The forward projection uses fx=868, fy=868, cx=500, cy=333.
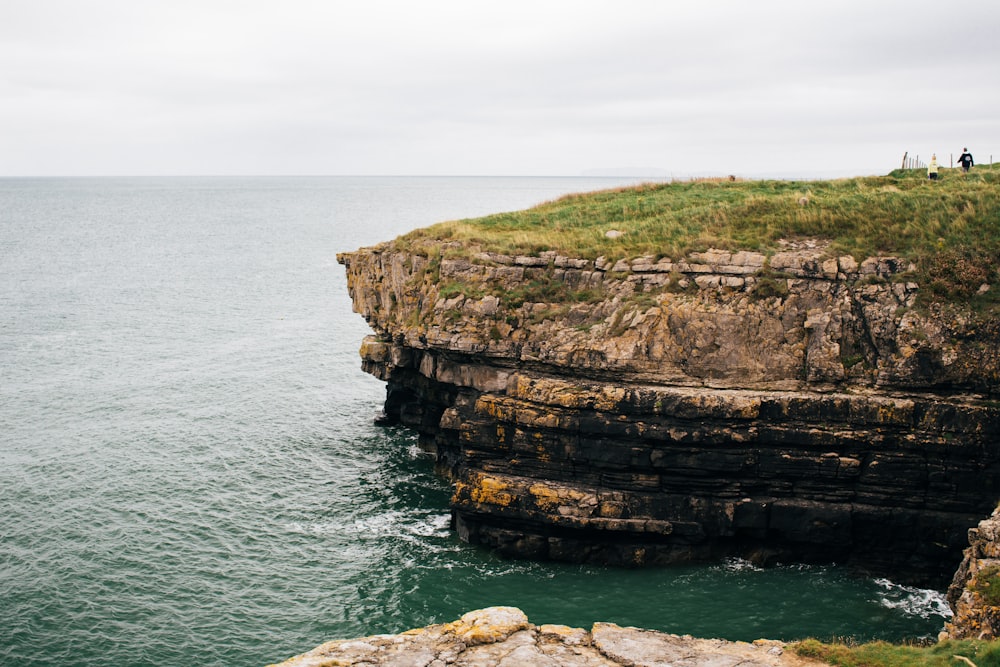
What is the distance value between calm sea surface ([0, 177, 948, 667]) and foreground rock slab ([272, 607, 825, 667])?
7.17 m

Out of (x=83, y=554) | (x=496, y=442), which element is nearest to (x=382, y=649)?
(x=496, y=442)

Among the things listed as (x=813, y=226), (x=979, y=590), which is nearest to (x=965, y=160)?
(x=813, y=226)

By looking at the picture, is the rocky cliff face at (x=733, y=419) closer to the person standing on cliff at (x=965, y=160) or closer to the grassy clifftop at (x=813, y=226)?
the grassy clifftop at (x=813, y=226)

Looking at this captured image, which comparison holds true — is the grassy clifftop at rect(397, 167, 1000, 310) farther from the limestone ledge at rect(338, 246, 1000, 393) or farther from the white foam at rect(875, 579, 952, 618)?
the white foam at rect(875, 579, 952, 618)

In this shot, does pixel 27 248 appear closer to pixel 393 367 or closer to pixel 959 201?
pixel 393 367

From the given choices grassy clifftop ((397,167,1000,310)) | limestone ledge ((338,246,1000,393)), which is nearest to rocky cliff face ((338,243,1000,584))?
limestone ledge ((338,246,1000,393))

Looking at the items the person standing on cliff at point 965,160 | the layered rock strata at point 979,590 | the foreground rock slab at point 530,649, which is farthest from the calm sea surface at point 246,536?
the person standing on cliff at point 965,160

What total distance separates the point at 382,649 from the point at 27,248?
427 feet

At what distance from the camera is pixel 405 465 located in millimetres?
44062

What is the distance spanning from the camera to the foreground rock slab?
19.9 m

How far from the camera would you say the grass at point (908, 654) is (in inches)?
719

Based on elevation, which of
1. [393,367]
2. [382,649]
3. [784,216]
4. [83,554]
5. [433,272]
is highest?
[784,216]

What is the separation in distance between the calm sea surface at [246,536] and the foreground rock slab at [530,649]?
7.17 metres

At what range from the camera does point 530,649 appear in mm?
20500
